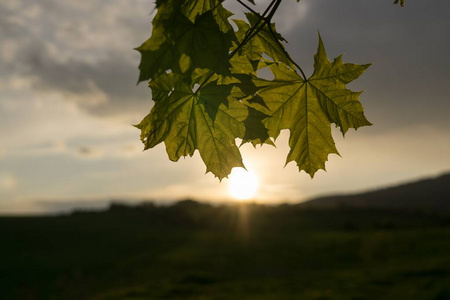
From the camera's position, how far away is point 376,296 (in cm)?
519

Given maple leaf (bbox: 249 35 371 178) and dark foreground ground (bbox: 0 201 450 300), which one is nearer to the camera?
maple leaf (bbox: 249 35 371 178)

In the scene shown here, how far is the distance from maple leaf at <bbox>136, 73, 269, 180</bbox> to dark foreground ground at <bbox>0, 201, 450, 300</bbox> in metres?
4.53

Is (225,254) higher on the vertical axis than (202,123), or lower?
lower

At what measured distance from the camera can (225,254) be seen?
33.9 feet

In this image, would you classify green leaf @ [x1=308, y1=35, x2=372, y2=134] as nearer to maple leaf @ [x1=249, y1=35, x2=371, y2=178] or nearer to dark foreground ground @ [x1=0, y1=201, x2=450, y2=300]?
maple leaf @ [x1=249, y1=35, x2=371, y2=178]

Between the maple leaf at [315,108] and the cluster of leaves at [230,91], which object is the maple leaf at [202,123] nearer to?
the cluster of leaves at [230,91]

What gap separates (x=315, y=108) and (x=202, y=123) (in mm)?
314

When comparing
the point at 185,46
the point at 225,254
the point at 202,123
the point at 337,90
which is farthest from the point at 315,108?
the point at 225,254

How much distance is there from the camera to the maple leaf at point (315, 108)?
0.95 m

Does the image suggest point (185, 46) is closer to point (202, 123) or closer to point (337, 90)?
point (202, 123)

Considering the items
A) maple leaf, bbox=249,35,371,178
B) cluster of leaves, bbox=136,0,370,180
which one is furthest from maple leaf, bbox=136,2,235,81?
maple leaf, bbox=249,35,371,178

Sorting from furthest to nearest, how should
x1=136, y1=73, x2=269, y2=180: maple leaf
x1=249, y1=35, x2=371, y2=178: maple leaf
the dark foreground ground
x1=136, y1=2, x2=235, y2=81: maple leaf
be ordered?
the dark foreground ground < x1=249, y1=35, x2=371, y2=178: maple leaf < x1=136, y1=73, x2=269, y2=180: maple leaf < x1=136, y1=2, x2=235, y2=81: maple leaf

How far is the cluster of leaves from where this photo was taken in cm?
61

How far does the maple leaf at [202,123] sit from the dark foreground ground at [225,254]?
453 cm
